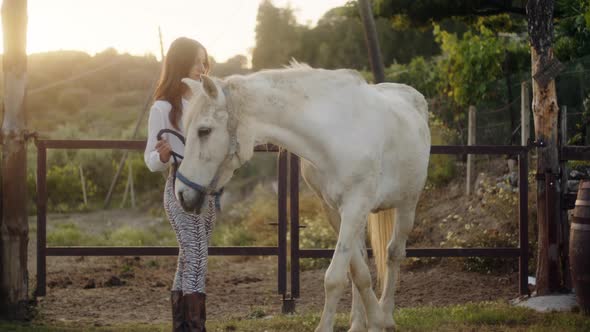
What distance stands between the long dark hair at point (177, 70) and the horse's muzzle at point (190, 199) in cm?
58

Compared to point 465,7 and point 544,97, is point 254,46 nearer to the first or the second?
point 465,7

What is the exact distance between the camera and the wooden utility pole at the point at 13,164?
4.94 m

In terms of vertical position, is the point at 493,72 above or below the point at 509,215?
above

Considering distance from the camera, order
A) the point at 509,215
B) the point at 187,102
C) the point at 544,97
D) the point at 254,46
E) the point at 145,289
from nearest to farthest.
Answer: the point at 187,102 → the point at 544,97 → the point at 145,289 → the point at 509,215 → the point at 254,46

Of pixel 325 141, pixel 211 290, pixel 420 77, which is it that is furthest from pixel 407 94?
pixel 420 77

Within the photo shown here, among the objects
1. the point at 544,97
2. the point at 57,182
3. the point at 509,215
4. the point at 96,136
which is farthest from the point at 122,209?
the point at 544,97

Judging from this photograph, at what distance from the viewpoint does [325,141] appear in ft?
11.7

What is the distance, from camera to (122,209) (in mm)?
14258

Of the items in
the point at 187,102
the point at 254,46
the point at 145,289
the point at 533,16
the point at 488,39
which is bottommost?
the point at 145,289

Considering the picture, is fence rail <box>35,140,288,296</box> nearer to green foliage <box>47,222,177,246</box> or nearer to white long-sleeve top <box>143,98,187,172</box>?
white long-sleeve top <box>143,98,187,172</box>

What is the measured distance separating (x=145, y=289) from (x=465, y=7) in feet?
22.0

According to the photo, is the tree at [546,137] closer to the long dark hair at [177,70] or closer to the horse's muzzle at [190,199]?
the long dark hair at [177,70]

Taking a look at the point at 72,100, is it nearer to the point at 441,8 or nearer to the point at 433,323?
the point at 441,8

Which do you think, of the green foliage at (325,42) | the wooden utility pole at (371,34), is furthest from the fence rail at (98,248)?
the green foliage at (325,42)
